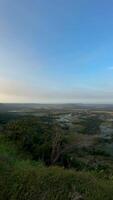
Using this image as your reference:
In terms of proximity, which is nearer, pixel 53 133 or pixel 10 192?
pixel 10 192

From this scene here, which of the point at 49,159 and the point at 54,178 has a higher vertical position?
the point at 54,178

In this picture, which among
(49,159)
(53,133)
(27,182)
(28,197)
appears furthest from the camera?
(53,133)

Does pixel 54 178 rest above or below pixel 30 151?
above

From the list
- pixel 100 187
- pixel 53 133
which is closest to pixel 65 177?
pixel 100 187

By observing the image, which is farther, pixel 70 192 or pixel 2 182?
Result: pixel 2 182

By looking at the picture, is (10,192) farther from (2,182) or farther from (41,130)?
(41,130)

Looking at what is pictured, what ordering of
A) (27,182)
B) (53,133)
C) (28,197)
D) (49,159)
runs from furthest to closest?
(53,133)
(49,159)
(27,182)
(28,197)

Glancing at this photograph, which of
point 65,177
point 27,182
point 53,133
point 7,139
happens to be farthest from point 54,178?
point 53,133

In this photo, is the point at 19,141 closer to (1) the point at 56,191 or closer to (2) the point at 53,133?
(2) the point at 53,133
